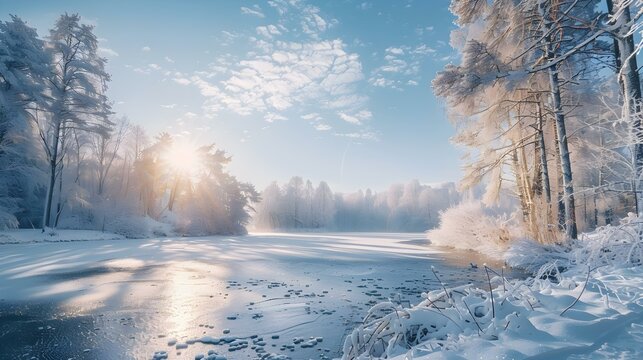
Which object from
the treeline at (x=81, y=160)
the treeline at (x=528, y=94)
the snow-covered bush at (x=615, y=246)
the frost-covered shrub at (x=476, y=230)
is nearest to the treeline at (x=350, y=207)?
the treeline at (x=81, y=160)

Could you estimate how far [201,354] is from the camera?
320cm

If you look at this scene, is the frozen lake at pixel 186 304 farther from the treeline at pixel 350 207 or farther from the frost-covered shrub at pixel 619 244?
the treeline at pixel 350 207

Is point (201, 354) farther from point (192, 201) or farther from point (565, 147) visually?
point (192, 201)

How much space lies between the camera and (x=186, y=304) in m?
5.18

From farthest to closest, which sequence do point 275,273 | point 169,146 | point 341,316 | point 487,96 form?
1. point 169,146
2. point 487,96
3. point 275,273
4. point 341,316

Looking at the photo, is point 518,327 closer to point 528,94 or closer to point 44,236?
point 528,94

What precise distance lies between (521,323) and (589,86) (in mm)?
13768

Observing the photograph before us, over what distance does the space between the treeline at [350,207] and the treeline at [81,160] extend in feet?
102

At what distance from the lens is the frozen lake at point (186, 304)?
11.4 ft

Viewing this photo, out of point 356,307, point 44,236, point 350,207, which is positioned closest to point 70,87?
point 44,236

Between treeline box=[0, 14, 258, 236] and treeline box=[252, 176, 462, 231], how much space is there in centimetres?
3118

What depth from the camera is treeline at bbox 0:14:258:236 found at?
56.7 feet

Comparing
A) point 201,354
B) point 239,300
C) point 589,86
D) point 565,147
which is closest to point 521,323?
point 201,354

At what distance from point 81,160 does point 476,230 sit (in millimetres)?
33436
